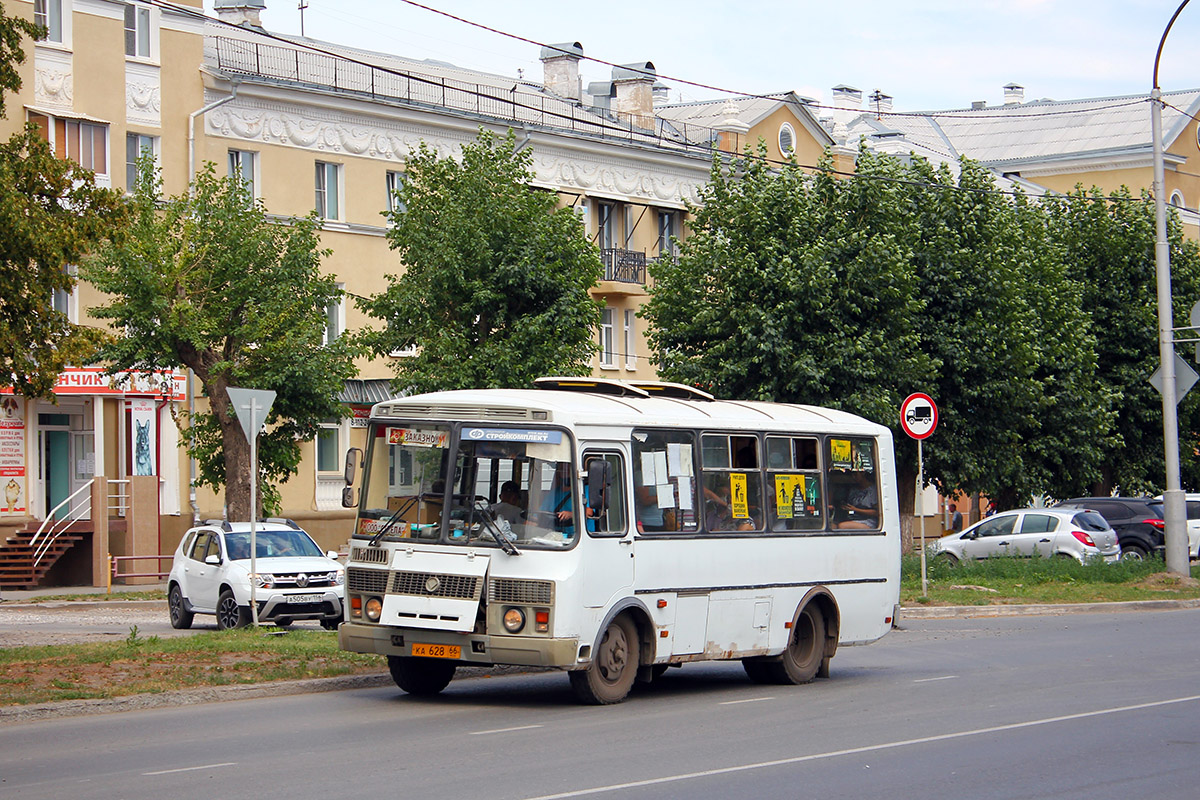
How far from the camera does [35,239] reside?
51.3 feet

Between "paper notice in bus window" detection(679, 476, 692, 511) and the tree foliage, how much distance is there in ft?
55.6

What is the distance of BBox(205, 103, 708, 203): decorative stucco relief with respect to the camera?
4056 cm

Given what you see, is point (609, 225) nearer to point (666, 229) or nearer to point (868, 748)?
point (666, 229)

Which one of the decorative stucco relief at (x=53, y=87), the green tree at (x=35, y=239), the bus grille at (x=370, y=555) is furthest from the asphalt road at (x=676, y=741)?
the decorative stucco relief at (x=53, y=87)

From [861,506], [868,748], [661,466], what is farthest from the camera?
→ [861,506]

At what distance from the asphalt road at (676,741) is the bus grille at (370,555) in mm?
1271

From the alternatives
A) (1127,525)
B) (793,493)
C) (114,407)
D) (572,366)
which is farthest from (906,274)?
(114,407)

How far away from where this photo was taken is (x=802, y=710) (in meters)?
13.9

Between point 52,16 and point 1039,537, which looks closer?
point 1039,537

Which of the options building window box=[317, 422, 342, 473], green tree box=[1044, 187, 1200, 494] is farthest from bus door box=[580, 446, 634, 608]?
green tree box=[1044, 187, 1200, 494]

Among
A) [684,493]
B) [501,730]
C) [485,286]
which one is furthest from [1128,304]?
[501,730]

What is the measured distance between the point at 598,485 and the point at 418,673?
2521 mm

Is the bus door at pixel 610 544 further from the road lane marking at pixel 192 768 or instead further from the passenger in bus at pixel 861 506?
the road lane marking at pixel 192 768

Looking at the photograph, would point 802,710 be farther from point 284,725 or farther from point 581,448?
point 284,725
